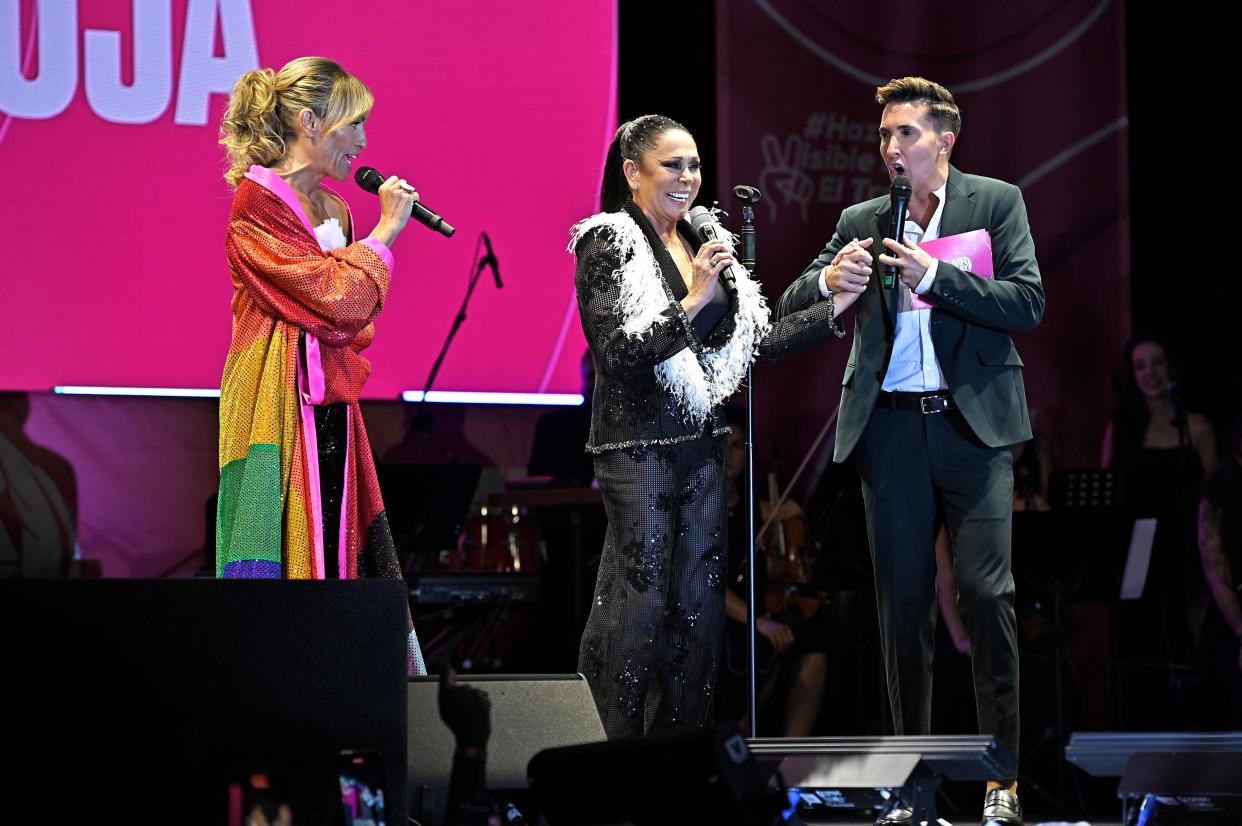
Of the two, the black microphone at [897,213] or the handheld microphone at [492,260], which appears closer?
the black microphone at [897,213]

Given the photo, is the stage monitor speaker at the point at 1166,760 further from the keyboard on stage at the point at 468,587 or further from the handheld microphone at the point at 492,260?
the handheld microphone at the point at 492,260

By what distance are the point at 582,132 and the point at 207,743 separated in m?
4.37

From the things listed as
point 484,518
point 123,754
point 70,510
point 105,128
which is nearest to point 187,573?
point 70,510

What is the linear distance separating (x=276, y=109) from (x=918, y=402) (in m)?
1.54

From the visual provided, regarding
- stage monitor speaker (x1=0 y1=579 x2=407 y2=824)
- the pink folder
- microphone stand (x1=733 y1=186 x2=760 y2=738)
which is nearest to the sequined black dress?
microphone stand (x1=733 y1=186 x2=760 y2=738)

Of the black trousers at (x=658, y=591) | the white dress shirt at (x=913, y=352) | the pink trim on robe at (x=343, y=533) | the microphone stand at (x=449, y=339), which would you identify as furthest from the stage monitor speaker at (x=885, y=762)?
the microphone stand at (x=449, y=339)

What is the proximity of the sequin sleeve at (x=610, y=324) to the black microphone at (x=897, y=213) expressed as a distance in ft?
1.59

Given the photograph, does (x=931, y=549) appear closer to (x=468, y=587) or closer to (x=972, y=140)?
(x=468, y=587)

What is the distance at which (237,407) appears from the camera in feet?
9.37

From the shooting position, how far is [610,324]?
10.6 feet

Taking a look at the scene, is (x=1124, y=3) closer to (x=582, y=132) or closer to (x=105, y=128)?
(x=582, y=132)

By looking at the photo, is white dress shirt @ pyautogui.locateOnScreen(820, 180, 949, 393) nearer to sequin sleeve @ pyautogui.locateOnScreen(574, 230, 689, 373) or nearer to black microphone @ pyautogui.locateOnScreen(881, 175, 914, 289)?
black microphone @ pyautogui.locateOnScreen(881, 175, 914, 289)

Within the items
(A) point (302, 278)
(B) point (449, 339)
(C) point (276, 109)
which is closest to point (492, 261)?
(B) point (449, 339)

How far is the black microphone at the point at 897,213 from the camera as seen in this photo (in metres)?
3.23
